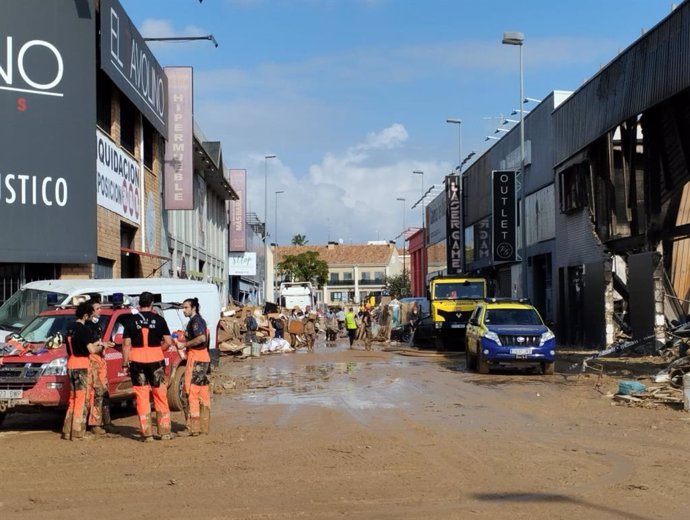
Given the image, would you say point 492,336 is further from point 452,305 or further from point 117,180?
point 117,180

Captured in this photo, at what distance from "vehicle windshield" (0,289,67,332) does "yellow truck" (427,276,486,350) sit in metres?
18.2

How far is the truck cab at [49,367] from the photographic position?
11.7 metres

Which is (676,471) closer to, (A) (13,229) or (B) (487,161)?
(A) (13,229)

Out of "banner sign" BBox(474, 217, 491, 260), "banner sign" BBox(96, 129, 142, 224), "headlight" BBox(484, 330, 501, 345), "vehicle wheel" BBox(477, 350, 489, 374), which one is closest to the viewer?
"headlight" BBox(484, 330, 501, 345)

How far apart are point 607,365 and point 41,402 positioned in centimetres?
1556

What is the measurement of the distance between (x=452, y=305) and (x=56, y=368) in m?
22.2

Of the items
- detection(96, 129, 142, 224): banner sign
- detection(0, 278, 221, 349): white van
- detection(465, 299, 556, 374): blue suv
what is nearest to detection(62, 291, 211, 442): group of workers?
detection(0, 278, 221, 349): white van

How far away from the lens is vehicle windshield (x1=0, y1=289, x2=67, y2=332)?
54.9ft

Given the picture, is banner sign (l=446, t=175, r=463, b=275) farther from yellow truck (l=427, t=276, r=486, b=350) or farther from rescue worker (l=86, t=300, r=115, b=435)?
rescue worker (l=86, t=300, r=115, b=435)

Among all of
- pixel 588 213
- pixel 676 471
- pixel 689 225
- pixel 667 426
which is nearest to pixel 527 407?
pixel 667 426

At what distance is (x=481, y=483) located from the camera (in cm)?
830

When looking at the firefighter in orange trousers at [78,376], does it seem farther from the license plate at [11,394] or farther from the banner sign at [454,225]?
the banner sign at [454,225]

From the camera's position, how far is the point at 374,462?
939 cm

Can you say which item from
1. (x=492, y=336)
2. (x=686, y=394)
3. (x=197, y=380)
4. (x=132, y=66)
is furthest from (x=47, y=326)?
(x=132, y=66)
